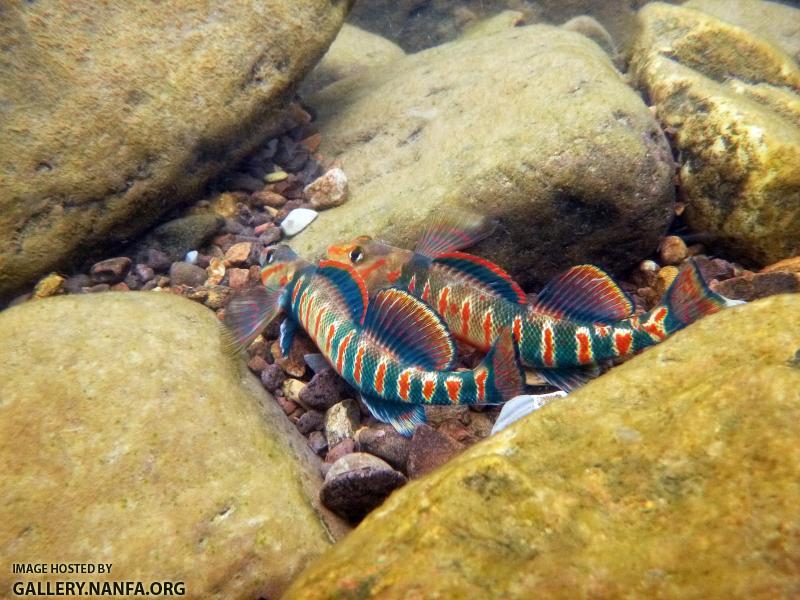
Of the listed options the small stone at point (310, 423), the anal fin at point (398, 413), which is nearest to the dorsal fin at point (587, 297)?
the anal fin at point (398, 413)

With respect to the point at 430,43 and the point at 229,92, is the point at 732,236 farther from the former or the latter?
the point at 430,43

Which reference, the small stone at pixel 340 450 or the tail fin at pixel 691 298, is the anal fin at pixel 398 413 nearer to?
the small stone at pixel 340 450

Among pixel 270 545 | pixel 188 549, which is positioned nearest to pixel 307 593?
pixel 270 545

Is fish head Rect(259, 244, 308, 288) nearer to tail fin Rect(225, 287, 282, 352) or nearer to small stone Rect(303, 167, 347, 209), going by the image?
tail fin Rect(225, 287, 282, 352)

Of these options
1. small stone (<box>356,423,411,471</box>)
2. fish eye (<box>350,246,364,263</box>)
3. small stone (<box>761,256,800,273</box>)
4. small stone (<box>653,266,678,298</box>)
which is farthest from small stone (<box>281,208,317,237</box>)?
small stone (<box>761,256,800,273</box>)

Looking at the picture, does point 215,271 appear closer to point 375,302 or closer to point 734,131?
point 375,302

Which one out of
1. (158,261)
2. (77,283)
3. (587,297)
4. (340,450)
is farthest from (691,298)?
(77,283)
